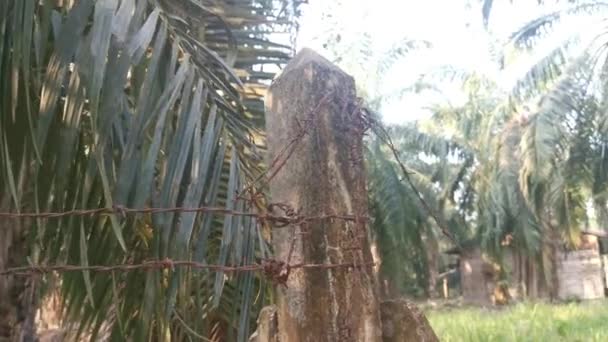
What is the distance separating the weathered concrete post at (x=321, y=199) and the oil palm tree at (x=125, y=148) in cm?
29

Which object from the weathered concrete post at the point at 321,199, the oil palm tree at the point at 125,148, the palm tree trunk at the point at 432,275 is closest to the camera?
the weathered concrete post at the point at 321,199

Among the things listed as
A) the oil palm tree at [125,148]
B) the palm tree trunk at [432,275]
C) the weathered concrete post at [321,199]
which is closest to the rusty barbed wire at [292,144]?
the weathered concrete post at [321,199]

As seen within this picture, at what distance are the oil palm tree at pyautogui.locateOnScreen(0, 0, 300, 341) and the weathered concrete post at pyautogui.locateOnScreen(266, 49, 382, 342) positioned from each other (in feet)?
0.96

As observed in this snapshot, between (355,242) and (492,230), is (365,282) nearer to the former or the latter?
(355,242)

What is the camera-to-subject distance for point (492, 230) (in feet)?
71.9

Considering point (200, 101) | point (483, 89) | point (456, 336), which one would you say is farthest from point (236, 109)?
point (483, 89)

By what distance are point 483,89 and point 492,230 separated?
4.17 m

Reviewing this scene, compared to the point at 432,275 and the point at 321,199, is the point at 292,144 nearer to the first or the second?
the point at 321,199


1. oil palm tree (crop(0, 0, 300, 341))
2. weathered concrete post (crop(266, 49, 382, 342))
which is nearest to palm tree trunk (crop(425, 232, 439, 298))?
oil palm tree (crop(0, 0, 300, 341))

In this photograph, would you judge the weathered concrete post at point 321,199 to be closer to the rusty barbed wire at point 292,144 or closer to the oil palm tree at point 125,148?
the rusty barbed wire at point 292,144

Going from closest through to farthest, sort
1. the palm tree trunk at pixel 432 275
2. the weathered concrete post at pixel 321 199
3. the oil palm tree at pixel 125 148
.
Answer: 1. the weathered concrete post at pixel 321 199
2. the oil palm tree at pixel 125 148
3. the palm tree trunk at pixel 432 275

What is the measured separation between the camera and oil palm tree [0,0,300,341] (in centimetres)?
198

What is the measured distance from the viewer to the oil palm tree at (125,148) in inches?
78.1

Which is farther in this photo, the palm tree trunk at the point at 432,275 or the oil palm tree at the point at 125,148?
the palm tree trunk at the point at 432,275
